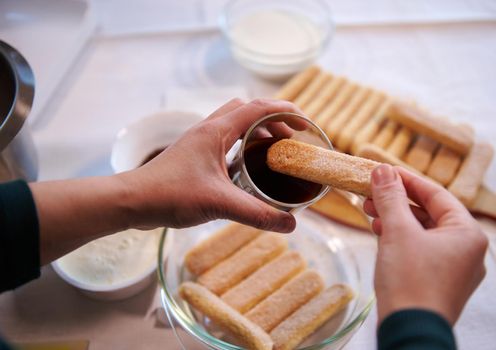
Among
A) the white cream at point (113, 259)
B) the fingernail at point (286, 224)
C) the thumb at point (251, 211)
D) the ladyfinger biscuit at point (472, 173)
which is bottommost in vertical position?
the white cream at point (113, 259)

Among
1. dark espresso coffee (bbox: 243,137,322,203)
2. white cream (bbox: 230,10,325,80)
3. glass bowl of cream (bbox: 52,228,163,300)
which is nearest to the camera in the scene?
dark espresso coffee (bbox: 243,137,322,203)

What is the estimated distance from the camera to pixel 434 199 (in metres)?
0.65

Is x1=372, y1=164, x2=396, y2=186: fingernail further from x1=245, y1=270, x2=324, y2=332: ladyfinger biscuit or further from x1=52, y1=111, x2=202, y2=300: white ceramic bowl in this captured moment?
x1=52, y1=111, x2=202, y2=300: white ceramic bowl

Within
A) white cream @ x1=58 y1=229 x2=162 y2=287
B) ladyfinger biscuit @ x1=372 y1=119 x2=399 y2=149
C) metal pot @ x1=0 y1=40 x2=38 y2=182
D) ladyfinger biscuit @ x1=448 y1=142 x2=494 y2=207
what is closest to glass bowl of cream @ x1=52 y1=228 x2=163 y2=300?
white cream @ x1=58 y1=229 x2=162 y2=287

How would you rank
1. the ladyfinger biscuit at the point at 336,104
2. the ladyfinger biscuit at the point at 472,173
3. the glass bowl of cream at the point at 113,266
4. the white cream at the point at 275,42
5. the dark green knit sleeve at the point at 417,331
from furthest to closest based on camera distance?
the white cream at the point at 275,42 < the ladyfinger biscuit at the point at 336,104 < the ladyfinger biscuit at the point at 472,173 < the glass bowl of cream at the point at 113,266 < the dark green knit sleeve at the point at 417,331

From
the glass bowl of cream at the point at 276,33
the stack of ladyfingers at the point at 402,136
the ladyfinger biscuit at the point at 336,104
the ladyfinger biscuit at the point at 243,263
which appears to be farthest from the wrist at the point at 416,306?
the glass bowl of cream at the point at 276,33

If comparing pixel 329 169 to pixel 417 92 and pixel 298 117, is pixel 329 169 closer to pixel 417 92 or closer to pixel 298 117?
pixel 298 117

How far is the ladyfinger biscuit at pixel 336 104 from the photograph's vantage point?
1109 millimetres

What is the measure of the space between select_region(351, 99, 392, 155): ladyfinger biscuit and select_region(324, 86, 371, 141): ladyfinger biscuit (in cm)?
5

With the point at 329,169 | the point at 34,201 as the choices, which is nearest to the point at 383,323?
the point at 329,169

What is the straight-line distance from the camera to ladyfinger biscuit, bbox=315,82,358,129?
1.11 metres

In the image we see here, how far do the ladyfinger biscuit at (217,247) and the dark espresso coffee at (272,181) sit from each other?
222 mm

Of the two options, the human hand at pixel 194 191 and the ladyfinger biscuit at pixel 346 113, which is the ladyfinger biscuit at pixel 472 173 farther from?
the human hand at pixel 194 191

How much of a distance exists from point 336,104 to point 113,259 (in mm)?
683
